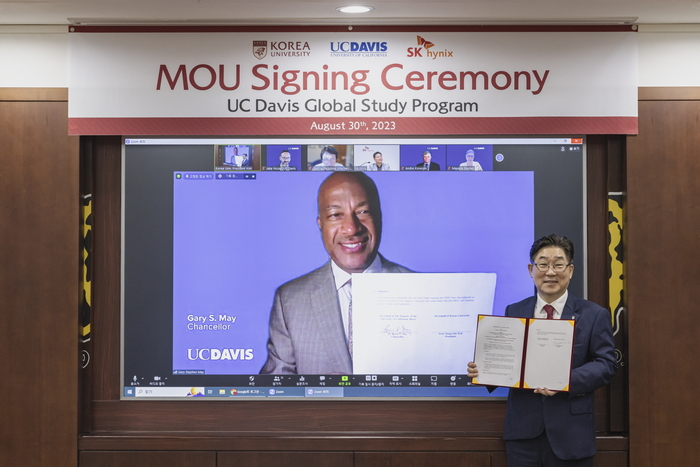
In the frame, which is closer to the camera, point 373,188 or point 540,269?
point 540,269

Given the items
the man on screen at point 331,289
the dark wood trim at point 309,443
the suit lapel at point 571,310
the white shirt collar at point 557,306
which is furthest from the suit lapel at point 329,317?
the suit lapel at point 571,310

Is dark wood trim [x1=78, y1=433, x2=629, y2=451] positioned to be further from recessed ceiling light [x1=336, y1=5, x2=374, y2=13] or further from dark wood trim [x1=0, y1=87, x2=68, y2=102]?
recessed ceiling light [x1=336, y1=5, x2=374, y2=13]

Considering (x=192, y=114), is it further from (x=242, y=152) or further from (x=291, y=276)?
(x=291, y=276)

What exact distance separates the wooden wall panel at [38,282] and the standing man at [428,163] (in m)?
2.04

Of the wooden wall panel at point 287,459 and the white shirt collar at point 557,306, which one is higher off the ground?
the white shirt collar at point 557,306

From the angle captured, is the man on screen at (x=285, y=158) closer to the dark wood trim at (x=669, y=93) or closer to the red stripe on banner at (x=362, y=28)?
the red stripe on banner at (x=362, y=28)

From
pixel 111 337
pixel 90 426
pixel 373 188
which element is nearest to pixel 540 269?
pixel 373 188

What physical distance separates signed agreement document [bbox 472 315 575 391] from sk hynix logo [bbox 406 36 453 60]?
156cm

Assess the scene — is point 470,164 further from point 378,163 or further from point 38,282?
point 38,282

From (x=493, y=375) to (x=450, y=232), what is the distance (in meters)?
0.91

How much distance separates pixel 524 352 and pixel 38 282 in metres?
2.77

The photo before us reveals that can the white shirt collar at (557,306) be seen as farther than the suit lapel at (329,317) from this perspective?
No

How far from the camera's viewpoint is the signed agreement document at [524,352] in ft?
10.4

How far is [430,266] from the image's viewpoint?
12.5 feet
